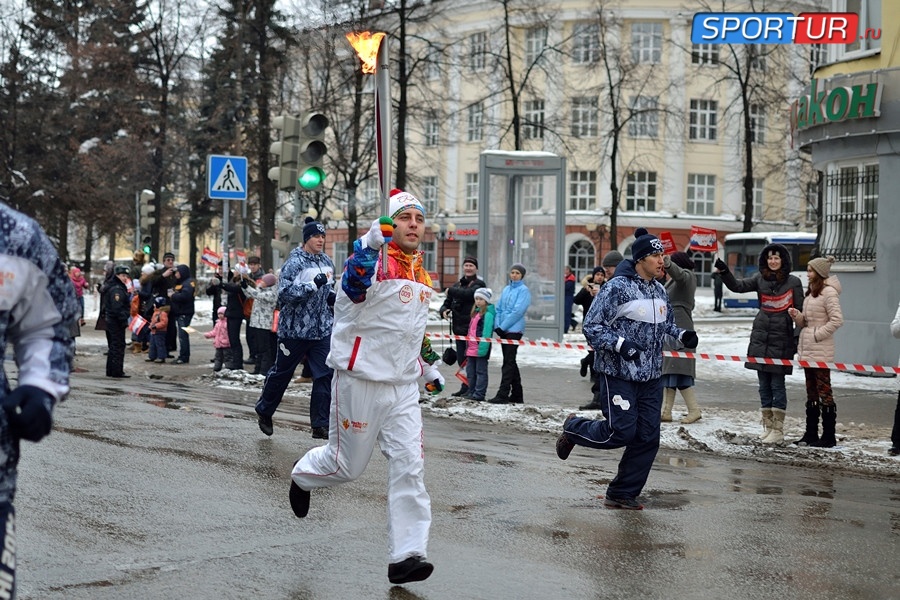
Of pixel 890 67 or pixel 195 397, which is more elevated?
pixel 890 67

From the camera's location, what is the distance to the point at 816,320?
11.5m

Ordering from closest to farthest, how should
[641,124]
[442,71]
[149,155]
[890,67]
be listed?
[890,67]
[442,71]
[149,155]
[641,124]

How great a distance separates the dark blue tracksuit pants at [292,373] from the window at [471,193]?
180 ft

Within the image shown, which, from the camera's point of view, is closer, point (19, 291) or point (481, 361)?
point (19, 291)

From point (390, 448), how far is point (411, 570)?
62 cm

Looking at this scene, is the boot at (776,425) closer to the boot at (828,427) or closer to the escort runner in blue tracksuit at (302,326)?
the boot at (828,427)

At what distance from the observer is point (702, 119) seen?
2494 inches

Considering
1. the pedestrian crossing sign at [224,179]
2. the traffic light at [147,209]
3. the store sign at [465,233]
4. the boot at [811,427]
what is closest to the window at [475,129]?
the store sign at [465,233]

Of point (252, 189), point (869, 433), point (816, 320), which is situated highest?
point (252, 189)

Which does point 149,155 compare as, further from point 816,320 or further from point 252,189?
point 816,320

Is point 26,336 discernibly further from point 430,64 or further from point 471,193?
point 471,193

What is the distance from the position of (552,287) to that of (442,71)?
14208 mm

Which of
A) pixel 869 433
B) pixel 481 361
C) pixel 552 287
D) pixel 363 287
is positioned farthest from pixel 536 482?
pixel 552 287

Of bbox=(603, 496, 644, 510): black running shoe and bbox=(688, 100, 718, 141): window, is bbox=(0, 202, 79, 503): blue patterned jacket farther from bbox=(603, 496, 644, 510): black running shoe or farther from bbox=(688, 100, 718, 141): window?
bbox=(688, 100, 718, 141): window
